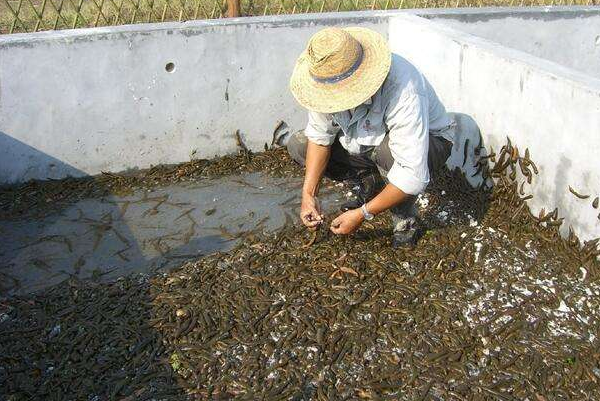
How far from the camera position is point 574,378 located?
2467 mm

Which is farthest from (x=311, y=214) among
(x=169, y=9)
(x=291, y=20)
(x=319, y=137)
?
(x=169, y=9)

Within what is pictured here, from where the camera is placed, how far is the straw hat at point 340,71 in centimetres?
254

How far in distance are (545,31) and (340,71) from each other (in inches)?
129

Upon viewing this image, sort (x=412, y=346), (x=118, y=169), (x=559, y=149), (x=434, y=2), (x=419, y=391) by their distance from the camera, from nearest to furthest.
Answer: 1. (x=419, y=391)
2. (x=412, y=346)
3. (x=559, y=149)
4. (x=118, y=169)
5. (x=434, y=2)

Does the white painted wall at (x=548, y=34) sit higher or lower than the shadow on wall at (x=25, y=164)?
higher

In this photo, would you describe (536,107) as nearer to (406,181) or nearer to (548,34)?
(406,181)

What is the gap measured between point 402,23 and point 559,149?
78.7 inches

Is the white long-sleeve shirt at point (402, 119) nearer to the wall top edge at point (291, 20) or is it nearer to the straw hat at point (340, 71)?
the straw hat at point (340, 71)

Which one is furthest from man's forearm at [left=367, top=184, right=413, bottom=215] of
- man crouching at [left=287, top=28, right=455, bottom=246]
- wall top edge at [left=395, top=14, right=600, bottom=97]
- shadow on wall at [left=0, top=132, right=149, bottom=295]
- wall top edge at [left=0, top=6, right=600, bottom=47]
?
wall top edge at [left=0, top=6, right=600, bottom=47]

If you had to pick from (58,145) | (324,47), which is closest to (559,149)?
(324,47)

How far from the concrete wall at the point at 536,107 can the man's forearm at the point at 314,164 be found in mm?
1180

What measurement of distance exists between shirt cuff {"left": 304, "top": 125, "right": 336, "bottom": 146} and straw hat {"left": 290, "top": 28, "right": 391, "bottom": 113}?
0.48 meters

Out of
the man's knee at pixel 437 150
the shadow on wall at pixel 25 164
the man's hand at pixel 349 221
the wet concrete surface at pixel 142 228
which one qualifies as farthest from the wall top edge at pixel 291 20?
the man's hand at pixel 349 221

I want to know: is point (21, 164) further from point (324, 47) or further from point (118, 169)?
point (324, 47)
